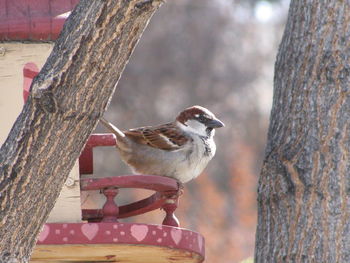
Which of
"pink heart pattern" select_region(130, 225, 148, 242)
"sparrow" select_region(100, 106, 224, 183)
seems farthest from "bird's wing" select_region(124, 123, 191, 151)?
"pink heart pattern" select_region(130, 225, 148, 242)

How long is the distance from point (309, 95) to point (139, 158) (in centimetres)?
181

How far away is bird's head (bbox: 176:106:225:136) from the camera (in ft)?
19.1

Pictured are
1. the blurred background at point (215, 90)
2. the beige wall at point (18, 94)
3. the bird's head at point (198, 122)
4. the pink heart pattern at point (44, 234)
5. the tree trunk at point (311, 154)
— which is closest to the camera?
the tree trunk at point (311, 154)

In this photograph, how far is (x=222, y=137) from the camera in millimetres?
19906

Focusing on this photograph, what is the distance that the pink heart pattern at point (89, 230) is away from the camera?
4.02 metres

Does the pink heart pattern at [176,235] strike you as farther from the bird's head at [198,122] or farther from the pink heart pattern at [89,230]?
the bird's head at [198,122]


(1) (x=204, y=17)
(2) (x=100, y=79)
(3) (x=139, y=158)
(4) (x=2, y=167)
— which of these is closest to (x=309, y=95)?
(2) (x=100, y=79)

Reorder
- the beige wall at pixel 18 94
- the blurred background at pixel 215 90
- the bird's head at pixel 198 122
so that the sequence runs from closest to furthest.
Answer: the beige wall at pixel 18 94, the bird's head at pixel 198 122, the blurred background at pixel 215 90

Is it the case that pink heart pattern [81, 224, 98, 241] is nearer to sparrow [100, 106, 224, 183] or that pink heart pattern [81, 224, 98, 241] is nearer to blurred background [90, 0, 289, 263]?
sparrow [100, 106, 224, 183]

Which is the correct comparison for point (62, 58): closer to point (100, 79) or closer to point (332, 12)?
point (100, 79)

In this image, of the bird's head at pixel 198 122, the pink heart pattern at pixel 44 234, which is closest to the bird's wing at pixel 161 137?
the bird's head at pixel 198 122

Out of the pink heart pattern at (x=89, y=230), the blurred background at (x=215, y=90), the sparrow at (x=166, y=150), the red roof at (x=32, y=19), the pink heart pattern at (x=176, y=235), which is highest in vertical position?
the red roof at (x=32, y=19)

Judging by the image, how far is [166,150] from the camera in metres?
5.44

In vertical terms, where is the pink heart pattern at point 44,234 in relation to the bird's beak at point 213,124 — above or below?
above
